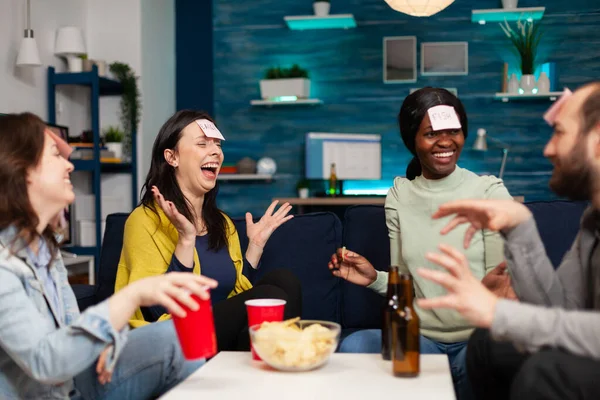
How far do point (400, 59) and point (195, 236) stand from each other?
4156 mm

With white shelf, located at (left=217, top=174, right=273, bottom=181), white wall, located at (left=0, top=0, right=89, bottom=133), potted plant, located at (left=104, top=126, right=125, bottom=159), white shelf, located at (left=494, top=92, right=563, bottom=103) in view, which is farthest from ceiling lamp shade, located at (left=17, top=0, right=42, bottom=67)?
white shelf, located at (left=494, top=92, right=563, bottom=103)

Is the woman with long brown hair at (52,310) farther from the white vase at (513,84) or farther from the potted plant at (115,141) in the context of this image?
the white vase at (513,84)

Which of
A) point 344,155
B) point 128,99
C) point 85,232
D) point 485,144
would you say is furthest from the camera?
point 344,155

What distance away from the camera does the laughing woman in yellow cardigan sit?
6.98 ft

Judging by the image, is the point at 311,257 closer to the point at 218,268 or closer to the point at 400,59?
the point at 218,268

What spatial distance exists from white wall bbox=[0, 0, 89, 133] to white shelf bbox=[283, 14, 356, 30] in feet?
5.59

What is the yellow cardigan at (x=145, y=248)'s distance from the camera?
2.20 metres

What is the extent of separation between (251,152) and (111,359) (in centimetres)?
490

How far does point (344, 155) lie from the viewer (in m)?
5.86

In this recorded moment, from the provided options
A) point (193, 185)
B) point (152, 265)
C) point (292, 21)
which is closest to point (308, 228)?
point (193, 185)

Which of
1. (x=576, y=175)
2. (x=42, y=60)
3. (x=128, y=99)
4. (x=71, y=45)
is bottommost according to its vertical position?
(x=576, y=175)

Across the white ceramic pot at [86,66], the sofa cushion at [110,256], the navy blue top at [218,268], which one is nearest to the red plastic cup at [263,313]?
the navy blue top at [218,268]

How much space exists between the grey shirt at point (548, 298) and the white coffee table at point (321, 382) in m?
0.23

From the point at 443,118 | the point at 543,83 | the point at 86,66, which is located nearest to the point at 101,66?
the point at 86,66
